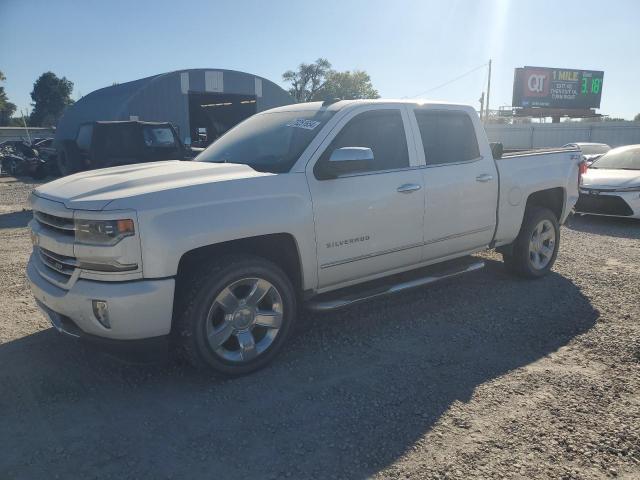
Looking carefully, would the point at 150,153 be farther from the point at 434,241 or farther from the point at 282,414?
the point at 282,414

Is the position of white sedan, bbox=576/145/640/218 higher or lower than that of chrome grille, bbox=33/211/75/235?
lower

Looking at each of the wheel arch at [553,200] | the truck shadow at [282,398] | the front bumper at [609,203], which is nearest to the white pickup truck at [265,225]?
the truck shadow at [282,398]

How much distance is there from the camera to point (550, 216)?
5812 millimetres

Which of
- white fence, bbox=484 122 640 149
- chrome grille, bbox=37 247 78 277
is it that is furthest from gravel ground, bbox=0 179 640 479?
white fence, bbox=484 122 640 149

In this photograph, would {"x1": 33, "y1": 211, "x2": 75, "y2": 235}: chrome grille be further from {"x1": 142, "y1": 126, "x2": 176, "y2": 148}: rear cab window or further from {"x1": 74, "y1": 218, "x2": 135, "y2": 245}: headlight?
{"x1": 142, "y1": 126, "x2": 176, "y2": 148}: rear cab window

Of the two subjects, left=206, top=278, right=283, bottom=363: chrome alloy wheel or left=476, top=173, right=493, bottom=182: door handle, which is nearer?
left=206, top=278, right=283, bottom=363: chrome alloy wheel

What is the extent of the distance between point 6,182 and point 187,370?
1974cm

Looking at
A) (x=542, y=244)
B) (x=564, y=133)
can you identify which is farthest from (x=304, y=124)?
(x=564, y=133)

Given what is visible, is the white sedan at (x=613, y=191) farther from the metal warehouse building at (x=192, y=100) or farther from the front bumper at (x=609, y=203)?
the metal warehouse building at (x=192, y=100)

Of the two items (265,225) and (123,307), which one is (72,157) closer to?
(265,225)

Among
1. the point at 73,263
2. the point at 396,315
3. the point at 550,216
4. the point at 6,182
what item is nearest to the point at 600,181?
the point at 550,216

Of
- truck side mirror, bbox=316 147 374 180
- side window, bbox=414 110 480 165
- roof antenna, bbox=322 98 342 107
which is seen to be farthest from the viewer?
side window, bbox=414 110 480 165

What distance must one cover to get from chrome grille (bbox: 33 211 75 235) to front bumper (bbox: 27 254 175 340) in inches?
13.5

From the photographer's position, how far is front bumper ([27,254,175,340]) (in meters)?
3.03
